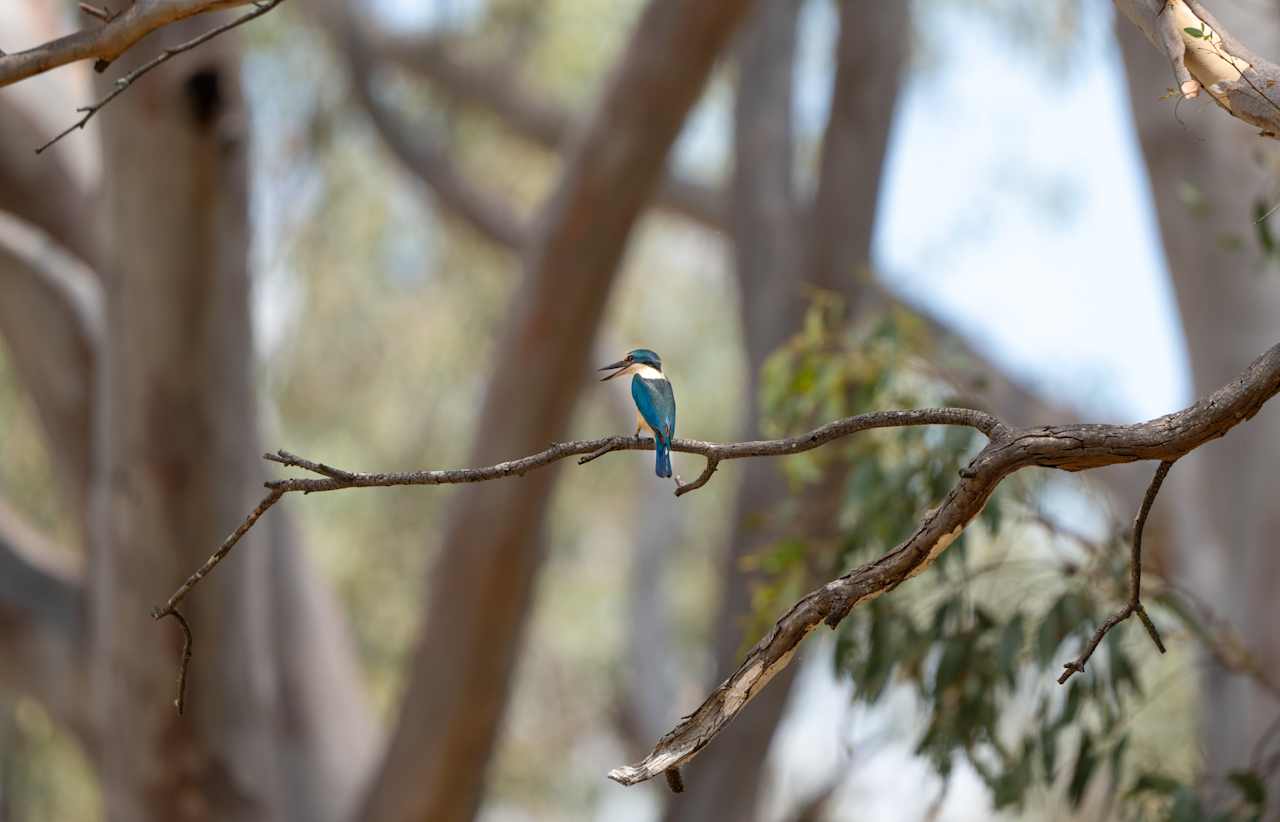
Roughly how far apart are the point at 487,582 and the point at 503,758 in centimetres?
547

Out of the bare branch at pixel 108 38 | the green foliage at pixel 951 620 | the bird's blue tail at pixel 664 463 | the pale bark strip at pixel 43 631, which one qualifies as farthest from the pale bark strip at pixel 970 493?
the pale bark strip at pixel 43 631

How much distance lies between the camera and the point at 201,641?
3.21 meters

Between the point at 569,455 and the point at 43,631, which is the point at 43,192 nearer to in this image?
the point at 43,631

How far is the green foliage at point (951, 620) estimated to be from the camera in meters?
2.29

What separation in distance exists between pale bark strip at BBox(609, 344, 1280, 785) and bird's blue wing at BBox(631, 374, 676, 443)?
24cm

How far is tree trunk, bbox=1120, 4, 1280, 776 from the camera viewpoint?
142 inches

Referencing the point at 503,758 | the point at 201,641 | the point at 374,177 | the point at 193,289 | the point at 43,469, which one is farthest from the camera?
the point at 503,758

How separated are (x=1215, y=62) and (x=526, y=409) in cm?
222

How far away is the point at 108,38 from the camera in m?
1.28

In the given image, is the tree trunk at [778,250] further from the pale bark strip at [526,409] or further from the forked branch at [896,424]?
the forked branch at [896,424]

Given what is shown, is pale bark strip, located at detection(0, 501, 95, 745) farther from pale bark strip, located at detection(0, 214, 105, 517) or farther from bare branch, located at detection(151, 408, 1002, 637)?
bare branch, located at detection(151, 408, 1002, 637)

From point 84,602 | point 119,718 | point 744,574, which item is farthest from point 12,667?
point 744,574

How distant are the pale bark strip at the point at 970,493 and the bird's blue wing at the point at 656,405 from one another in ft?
0.77

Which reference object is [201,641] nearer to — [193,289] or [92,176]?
[193,289]
